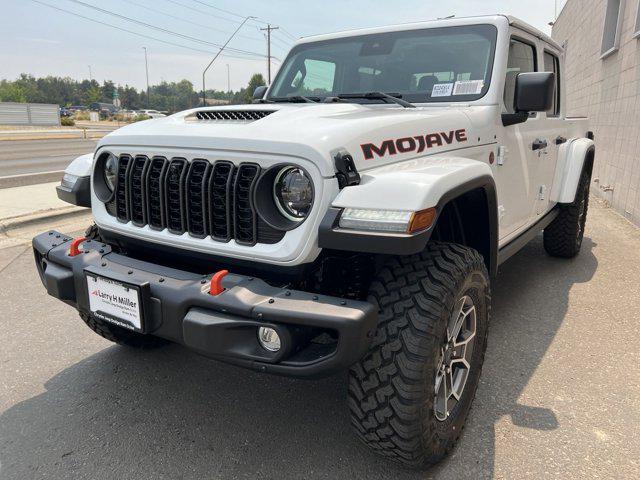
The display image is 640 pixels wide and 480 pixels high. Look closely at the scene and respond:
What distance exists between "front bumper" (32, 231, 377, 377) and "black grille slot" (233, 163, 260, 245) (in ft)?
0.61

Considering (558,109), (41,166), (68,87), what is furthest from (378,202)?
(68,87)

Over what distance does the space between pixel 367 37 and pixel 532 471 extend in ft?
9.22

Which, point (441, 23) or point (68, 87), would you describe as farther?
point (68, 87)

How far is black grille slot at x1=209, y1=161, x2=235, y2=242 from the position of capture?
2.13 m

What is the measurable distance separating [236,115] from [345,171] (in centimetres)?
78

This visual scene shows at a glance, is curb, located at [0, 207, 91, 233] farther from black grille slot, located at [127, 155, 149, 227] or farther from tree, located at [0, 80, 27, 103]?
tree, located at [0, 80, 27, 103]

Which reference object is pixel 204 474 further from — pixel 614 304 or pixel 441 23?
pixel 614 304

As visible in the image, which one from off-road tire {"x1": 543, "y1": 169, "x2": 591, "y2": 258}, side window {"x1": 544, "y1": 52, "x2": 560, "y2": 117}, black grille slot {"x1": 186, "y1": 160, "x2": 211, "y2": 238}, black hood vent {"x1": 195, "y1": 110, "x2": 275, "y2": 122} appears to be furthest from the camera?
off-road tire {"x1": 543, "y1": 169, "x2": 591, "y2": 258}

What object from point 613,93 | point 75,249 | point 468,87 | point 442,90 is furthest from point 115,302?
point 613,93

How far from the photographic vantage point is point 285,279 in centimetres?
210

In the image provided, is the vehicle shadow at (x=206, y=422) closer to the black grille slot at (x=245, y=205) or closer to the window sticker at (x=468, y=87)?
the black grille slot at (x=245, y=205)

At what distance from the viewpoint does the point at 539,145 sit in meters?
3.80

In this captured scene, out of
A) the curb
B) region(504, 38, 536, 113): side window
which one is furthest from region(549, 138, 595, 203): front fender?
the curb

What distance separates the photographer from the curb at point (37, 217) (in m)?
6.07
